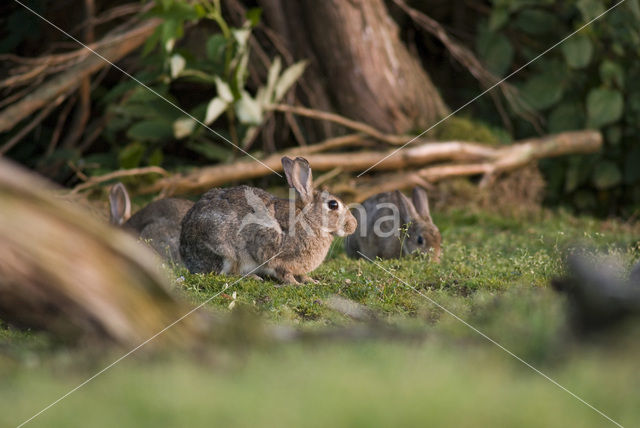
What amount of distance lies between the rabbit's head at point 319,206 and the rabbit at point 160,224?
135 cm

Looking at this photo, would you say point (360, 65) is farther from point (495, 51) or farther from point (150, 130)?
point (150, 130)

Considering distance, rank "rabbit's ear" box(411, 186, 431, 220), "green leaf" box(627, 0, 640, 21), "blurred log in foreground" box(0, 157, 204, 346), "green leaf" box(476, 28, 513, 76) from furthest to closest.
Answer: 1. "green leaf" box(476, 28, 513, 76)
2. "green leaf" box(627, 0, 640, 21)
3. "rabbit's ear" box(411, 186, 431, 220)
4. "blurred log in foreground" box(0, 157, 204, 346)

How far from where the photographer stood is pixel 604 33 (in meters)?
11.9

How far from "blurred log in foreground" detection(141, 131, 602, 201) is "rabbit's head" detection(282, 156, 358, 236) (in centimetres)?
311

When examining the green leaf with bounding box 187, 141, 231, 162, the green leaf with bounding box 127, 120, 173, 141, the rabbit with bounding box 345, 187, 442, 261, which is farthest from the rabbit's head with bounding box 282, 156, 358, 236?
the green leaf with bounding box 127, 120, 173, 141

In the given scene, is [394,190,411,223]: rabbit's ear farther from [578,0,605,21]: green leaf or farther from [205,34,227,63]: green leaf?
[578,0,605,21]: green leaf

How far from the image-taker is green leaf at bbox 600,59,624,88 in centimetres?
1160

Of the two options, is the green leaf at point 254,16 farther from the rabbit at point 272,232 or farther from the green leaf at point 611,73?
the green leaf at point 611,73

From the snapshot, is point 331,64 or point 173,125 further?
point 331,64

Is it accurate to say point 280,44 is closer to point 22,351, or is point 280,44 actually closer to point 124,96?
point 124,96

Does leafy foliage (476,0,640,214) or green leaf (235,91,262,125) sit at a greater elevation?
green leaf (235,91,262,125)

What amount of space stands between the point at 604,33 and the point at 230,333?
32.2 ft

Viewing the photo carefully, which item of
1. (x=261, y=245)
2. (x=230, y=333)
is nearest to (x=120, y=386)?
(x=230, y=333)

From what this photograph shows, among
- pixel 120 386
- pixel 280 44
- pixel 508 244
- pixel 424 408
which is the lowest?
pixel 508 244
